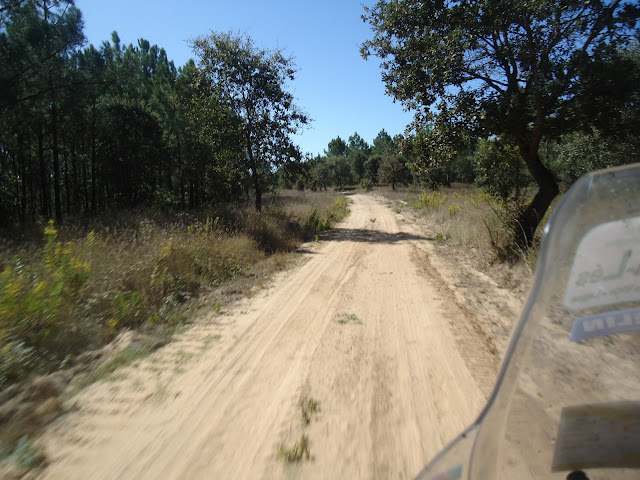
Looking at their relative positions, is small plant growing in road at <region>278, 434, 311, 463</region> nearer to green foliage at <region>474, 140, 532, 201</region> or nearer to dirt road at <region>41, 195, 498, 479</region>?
dirt road at <region>41, 195, 498, 479</region>

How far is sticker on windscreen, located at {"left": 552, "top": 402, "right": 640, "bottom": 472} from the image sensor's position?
52.8 inches

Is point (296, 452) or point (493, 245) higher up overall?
point (493, 245)

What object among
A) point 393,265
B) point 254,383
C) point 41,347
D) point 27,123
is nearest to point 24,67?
point 27,123

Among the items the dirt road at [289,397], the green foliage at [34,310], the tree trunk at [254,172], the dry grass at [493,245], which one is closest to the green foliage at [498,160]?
the dry grass at [493,245]

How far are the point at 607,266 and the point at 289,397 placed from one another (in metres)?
2.64

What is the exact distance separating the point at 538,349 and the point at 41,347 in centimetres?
459

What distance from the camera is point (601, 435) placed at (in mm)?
1354

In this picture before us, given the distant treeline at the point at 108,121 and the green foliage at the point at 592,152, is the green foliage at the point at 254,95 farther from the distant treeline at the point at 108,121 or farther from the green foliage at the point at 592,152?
the green foliage at the point at 592,152

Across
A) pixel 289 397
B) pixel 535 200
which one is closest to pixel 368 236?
pixel 535 200

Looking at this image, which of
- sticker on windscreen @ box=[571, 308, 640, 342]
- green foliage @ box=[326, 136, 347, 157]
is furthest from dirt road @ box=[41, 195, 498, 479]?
green foliage @ box=[326, 136, 347, 157]

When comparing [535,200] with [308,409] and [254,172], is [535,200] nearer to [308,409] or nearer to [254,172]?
[308,409]

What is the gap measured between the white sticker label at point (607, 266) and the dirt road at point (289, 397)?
168 centimetres

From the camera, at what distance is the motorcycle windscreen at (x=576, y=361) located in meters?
1.21

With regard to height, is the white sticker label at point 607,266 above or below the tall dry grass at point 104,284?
above
